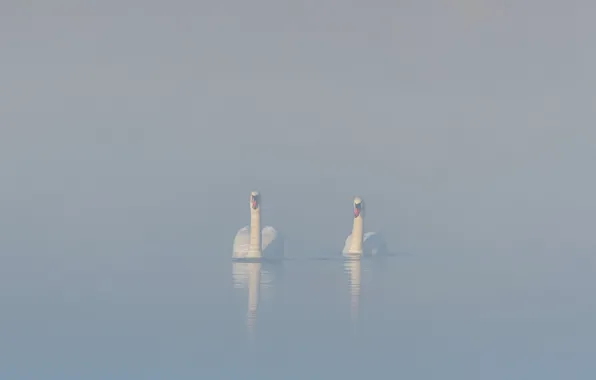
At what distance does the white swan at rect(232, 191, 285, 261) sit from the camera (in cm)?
8446

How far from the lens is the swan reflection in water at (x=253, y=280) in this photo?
53906mm

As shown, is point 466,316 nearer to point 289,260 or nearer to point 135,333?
point 135,333

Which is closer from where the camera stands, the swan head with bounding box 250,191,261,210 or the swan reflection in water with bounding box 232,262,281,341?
the swan reflection in water with bounding box 232,262,281,341

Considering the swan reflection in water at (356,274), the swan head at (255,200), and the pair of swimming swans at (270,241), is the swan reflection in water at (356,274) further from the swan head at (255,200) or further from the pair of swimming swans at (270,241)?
the swan head at (255,200)

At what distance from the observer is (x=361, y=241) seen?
93.1 metres

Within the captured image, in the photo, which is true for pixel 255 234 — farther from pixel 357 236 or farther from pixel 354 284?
pixel 354 284

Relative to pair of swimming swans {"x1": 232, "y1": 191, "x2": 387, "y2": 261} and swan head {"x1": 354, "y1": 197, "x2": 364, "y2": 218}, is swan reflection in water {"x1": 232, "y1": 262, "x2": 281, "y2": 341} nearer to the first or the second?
pair of swimming swans {"x1": 232, "y1": 191, "x2": 387, "y2": 261}

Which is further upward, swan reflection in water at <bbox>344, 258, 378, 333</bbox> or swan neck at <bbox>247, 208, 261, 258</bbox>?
swan neck at <bbox>247, 208, 261, 258</bbox>

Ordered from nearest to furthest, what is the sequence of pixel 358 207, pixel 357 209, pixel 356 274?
pixel 356 274 → pixel 357 209 → pixel 358 207

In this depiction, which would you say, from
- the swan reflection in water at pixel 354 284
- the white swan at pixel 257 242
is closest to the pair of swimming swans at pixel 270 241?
the white swan at pixel 257 242

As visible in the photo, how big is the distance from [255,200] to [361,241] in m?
11.0

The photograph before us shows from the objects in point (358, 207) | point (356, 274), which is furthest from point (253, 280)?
point (358, 207)

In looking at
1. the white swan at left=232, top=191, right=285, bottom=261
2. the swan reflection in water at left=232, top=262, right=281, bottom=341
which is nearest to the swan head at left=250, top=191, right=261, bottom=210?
the white swan at left=232, top=191, right=285, bottom=261

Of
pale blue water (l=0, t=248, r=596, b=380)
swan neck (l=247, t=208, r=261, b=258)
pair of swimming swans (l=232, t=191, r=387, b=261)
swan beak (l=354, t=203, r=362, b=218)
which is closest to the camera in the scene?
pale blue water (l=0, t=248, r=596, b=380)
